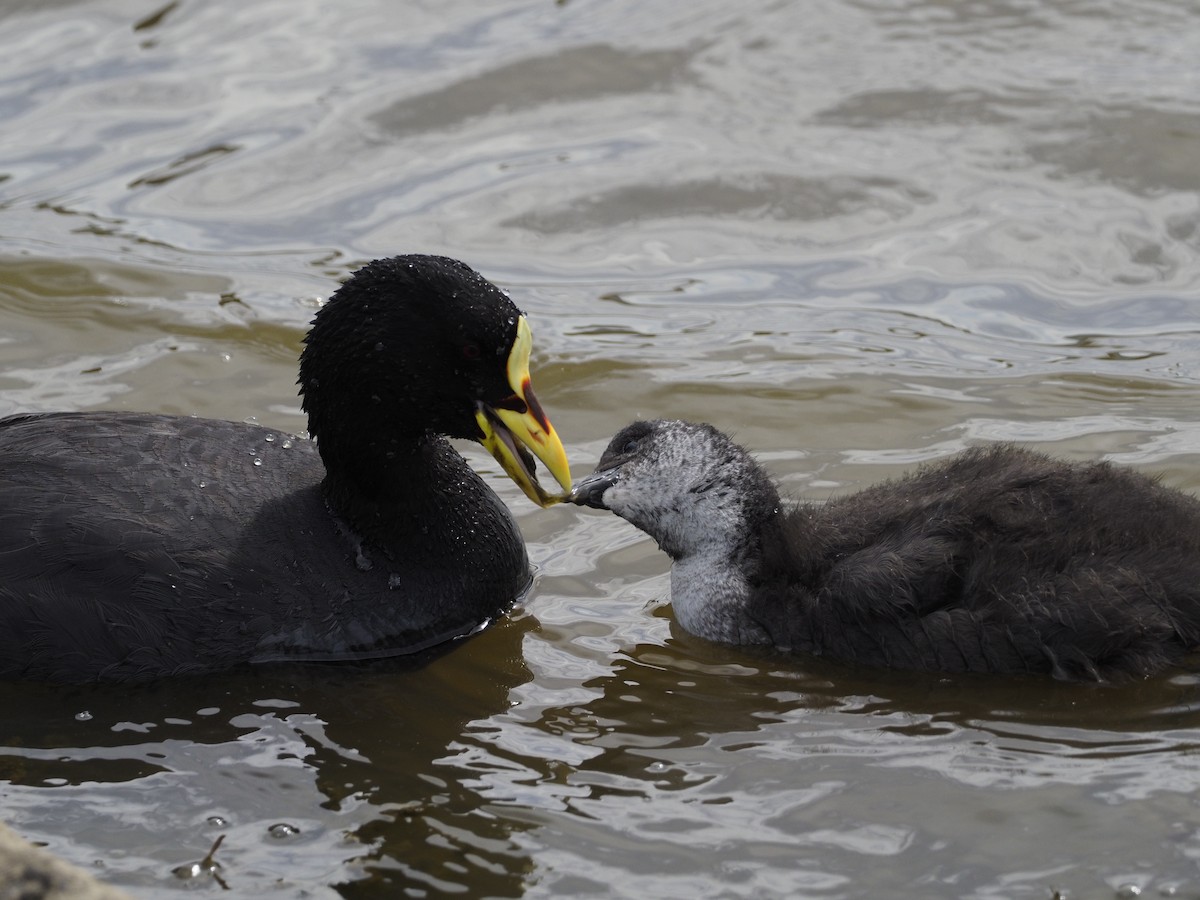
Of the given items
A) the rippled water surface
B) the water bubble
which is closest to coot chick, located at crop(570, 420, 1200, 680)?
the rippled water surface

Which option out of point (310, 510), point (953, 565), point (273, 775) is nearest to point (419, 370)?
point (310, 510)

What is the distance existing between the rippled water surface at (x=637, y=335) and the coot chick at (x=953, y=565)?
0.15 metres

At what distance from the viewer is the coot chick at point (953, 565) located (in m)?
5.73

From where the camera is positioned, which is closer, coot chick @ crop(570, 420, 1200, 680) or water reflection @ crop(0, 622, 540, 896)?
water reflection @ crop(0, 622, 540, 896)

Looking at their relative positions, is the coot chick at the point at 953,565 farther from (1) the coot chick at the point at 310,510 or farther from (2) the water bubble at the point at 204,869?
(2) the water bubble at the point at 204,869

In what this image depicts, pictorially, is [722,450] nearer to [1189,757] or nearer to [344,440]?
[344,440]

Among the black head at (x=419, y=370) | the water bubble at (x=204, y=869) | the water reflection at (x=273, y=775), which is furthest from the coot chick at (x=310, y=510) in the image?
the water bubble at (x=204, y=869)

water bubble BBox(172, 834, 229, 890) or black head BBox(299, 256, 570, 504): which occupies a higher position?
black head BBox(299, 256, 570, 504)

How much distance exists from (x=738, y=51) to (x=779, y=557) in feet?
21.6

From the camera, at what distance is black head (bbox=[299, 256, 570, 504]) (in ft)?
20.7

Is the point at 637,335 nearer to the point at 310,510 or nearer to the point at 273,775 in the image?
the point at 310,510

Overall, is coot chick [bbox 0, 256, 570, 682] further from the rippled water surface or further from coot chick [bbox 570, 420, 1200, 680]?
coot chick [bbox 570, 420, 1200, 680]

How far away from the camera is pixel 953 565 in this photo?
584 centimetres

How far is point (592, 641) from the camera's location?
21.4ft
